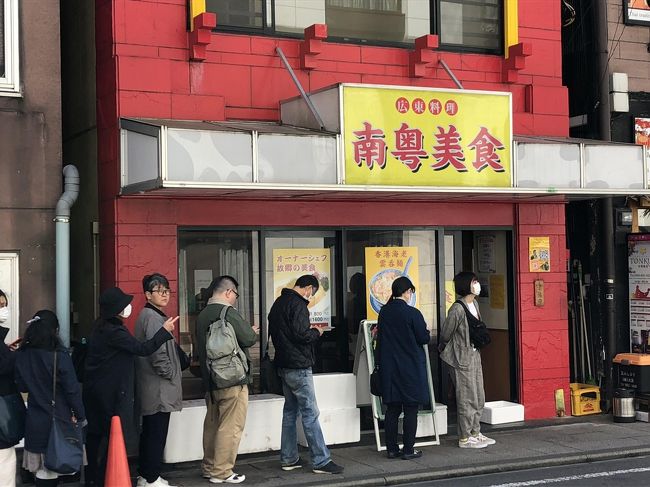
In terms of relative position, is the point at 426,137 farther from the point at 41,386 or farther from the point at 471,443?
the point at 41,386

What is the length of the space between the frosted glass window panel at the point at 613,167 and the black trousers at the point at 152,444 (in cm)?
551

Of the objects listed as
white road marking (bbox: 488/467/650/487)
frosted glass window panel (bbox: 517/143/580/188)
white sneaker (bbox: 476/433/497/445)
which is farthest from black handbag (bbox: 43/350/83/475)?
frosted glass window panel (bbox: 517/143/580/188)

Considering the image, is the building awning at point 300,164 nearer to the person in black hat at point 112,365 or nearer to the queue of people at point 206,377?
the queue of people at point 206,377

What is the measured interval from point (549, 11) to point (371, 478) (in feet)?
21.8

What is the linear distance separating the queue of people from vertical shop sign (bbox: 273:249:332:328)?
122 cm

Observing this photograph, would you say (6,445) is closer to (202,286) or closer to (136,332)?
(136,332)

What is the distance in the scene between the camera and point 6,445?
334 inches

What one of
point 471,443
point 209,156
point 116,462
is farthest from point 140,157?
point 471,443

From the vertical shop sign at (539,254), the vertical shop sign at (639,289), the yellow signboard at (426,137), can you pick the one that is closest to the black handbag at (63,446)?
the yellow signboard at (426,137)

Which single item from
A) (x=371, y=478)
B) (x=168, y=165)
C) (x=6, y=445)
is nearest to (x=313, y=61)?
(x=168, y=165)

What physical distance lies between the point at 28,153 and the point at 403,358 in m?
4.30

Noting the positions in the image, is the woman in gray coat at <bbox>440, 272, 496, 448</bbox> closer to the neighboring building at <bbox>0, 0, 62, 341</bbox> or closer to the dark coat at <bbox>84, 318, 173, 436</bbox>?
the dark coat at <bbox>84, 318, 173, 436</bbox>

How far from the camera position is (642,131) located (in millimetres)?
14164

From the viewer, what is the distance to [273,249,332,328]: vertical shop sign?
458 inches
